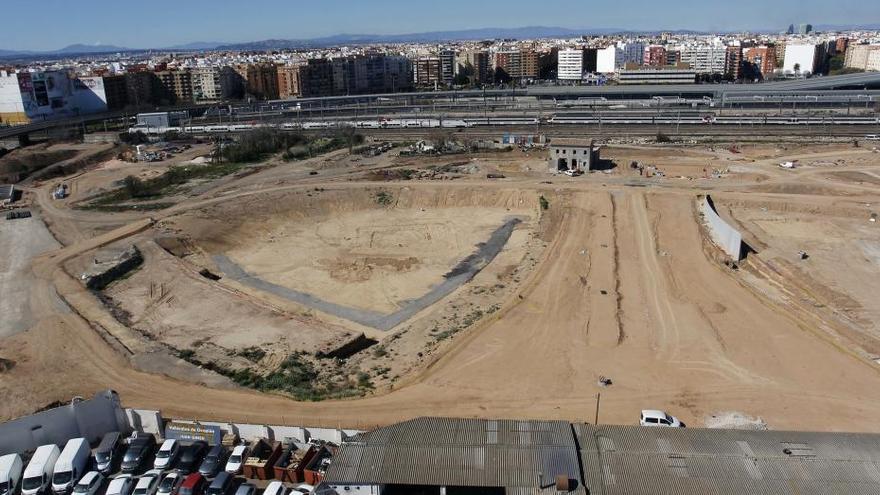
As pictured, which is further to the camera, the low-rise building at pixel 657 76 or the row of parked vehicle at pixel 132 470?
the low-rise building at pixel 657 76

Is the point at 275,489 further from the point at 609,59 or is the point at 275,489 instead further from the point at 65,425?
the point at 609,59

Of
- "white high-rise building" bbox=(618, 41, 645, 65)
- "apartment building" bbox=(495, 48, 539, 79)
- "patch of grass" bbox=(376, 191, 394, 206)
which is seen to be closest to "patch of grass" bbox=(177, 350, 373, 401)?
"patch of grass" bbox=(376, 191, 394, 206)

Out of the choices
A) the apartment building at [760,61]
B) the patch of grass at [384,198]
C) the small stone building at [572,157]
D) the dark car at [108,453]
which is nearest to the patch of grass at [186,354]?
the dark car at [108,453]

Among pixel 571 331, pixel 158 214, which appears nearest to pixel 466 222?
pixel 571 331

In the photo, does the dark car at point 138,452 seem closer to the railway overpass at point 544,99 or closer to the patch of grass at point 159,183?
→ the patch of grass at point 159,183

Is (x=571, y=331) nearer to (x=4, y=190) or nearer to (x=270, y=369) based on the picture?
(x=270, y=369)
